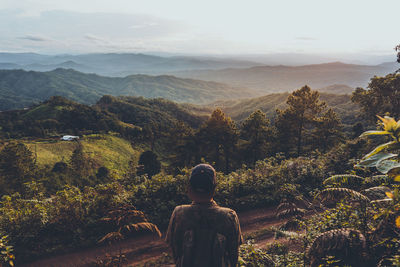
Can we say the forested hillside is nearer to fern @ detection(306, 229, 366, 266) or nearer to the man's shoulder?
fern @ detection(306, 229, 366, 266)

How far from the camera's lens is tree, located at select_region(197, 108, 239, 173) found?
32328 millimetres

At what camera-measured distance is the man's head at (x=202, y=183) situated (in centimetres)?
262

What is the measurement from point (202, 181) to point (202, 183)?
0.08ft

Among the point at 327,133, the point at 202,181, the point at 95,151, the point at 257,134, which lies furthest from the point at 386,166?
the point at 95,151

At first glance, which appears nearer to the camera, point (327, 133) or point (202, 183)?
point (202, 183)

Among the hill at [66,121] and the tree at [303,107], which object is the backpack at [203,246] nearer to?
the tree at [303,107]

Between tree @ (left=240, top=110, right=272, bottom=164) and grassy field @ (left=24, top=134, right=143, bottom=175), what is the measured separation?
28504mm

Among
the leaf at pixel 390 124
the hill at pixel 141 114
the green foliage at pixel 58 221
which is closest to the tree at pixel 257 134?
the green foliage at pixel 58 221

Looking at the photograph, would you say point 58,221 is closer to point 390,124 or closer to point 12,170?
point 390,124

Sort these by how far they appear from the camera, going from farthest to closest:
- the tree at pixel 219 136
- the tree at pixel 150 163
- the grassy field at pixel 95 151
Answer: the grassy field at pixel 95 151 → the tree at pixel 150 163 → the tree at pixel 219 136

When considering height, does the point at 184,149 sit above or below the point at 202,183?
below

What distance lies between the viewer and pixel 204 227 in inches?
104

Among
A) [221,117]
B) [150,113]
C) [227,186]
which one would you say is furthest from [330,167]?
[150,113]

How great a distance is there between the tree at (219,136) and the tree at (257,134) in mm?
1876
